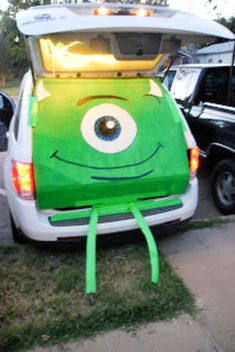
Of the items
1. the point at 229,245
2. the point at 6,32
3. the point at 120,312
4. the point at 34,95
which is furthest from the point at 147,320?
the point at 6,32

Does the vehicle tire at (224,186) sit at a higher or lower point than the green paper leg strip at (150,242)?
lower

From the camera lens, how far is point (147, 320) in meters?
2.67

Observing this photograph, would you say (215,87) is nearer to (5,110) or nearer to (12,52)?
(5,110)

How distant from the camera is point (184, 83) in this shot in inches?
228

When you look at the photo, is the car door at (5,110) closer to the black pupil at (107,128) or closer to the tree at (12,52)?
the black pupil at (107,128)

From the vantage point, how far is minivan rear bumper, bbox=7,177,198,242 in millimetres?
3082

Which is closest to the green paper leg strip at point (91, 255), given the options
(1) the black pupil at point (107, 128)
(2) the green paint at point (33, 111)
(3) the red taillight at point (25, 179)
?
(3) the red taillight at point (25, 179)

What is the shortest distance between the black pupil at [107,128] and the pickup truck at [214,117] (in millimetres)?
1562

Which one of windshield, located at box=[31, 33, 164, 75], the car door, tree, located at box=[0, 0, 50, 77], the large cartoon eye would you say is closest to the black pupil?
the large cartoon eye

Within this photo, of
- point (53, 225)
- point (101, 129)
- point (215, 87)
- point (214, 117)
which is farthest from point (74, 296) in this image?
point (215, 87)

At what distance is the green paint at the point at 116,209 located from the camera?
3.16 metres

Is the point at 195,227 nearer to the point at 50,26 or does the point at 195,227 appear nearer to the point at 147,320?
the point at 147,320

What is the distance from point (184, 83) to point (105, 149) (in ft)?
9.46

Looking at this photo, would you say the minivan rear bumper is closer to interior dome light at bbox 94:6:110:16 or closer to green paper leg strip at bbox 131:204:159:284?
green paper leg strip at bbox 131:204:159:284
